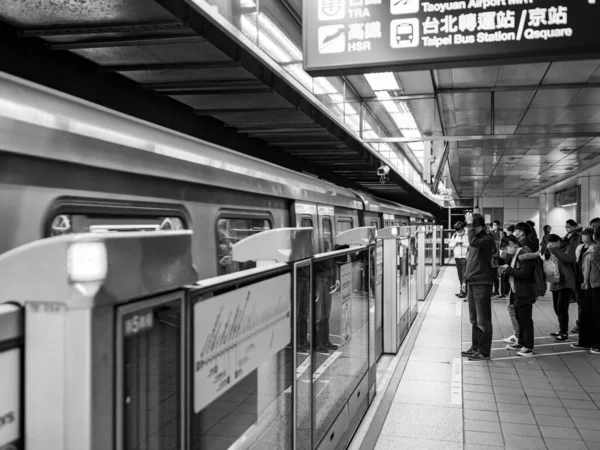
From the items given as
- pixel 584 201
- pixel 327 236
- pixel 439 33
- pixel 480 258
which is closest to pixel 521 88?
pixel 480 258

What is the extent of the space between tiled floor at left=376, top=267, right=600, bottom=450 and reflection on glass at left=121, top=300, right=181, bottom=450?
3379 mm

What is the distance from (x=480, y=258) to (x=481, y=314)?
73 centimetres

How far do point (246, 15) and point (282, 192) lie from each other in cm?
154

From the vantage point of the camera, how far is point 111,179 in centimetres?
256

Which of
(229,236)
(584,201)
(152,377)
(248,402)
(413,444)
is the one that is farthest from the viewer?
(584,201)

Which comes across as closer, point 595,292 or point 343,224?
point 595,292

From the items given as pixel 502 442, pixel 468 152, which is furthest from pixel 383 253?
pixel 468 152

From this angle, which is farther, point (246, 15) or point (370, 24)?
point (246, 15)

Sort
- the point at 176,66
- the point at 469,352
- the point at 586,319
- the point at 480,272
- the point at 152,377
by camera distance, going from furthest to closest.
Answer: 1. the point at 586,319
2. the point at 469,352
3. the point at 480,272
4. the point at 176,66
5. the point at 152,377

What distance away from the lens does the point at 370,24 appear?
374 centimetres

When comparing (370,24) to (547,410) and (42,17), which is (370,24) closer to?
(42,17)

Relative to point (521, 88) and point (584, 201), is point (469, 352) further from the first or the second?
point (584, 201)

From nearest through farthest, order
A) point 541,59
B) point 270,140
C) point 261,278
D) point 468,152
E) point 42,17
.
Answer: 1. point 261,278
2. point 42,17
3. point 541,59
4. point 270,140
5. point 468,152

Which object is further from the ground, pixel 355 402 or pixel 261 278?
pixel 261 278
